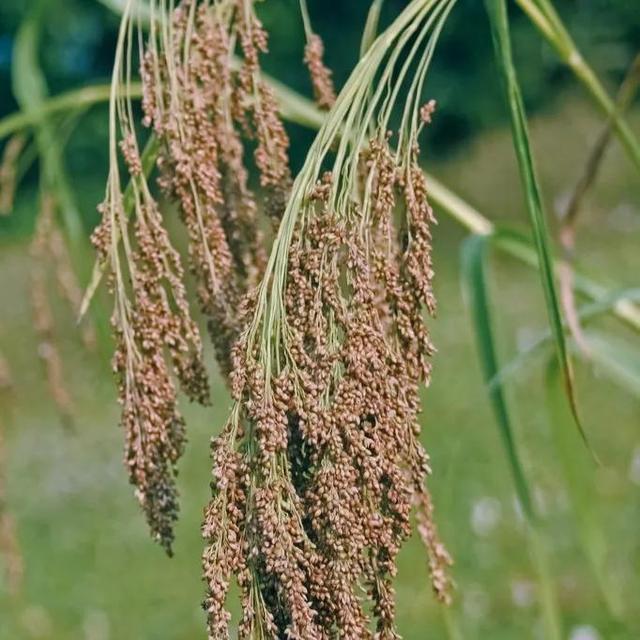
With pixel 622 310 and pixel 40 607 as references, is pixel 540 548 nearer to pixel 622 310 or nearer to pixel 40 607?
pixel 622 310

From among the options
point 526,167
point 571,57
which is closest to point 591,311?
point 571,57

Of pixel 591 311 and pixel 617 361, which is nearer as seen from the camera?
pixel 591 311

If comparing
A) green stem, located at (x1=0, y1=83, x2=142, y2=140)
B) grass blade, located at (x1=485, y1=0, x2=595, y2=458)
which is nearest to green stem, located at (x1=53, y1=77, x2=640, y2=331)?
green stem, located at (x1=0, y1=83, x2=142, y2=140)

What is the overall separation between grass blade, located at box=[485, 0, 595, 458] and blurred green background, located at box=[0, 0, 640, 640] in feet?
1.55

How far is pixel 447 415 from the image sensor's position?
5.51 meters

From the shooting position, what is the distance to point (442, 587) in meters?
0.70

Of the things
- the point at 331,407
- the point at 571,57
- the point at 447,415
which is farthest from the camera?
the point at 447,415

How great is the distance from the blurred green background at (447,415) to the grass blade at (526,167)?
0.47m

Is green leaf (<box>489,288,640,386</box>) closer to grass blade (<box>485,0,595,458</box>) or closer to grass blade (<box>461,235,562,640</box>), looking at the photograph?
grass blade (<box>461,235,562,640</box>)

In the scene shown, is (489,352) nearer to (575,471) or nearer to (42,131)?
(575,471)

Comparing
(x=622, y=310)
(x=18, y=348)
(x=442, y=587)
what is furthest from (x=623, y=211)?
(x=442, y=587)

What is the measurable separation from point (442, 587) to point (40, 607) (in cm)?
374

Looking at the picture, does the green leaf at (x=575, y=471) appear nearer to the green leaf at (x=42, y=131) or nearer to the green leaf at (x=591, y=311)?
the green leaf at (x=591, y=311)

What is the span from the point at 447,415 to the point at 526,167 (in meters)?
4.86
